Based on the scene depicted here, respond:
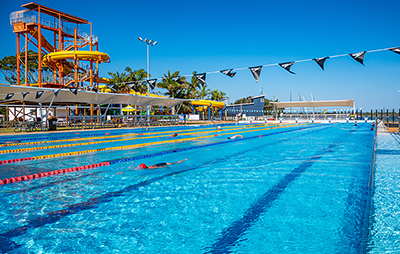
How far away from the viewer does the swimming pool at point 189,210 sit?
8.01ft

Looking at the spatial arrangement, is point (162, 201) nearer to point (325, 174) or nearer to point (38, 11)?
point (325, 174)

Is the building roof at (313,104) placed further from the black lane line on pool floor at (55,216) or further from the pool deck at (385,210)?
the black lane line on pool floor at (55,216)

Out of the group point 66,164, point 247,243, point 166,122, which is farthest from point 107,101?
point 247,243

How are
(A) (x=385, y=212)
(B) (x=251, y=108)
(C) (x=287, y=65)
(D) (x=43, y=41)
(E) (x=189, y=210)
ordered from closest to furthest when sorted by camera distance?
(A) (x=385, y=212), (E) (x=189, y=210), (C) (x=287, y=65), (D) (x=43, y=41), (B) (x=251, y=108)

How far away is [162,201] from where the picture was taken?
3.57m

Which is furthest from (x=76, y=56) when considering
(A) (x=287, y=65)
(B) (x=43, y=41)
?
(A) (x=287, y=65)

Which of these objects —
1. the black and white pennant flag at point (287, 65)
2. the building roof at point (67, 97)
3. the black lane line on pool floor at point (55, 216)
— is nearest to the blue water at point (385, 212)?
the black lane line on pool floor at point (55, 216)

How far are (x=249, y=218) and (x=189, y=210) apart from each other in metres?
0.72

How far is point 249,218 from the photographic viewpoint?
3031 mm

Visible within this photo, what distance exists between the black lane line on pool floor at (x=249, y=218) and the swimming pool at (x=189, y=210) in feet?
0.04

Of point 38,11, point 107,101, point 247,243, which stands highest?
point 38,11

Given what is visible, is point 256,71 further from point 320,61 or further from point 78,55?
point 78,55

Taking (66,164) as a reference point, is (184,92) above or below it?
above

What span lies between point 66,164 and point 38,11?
21.5 metres
